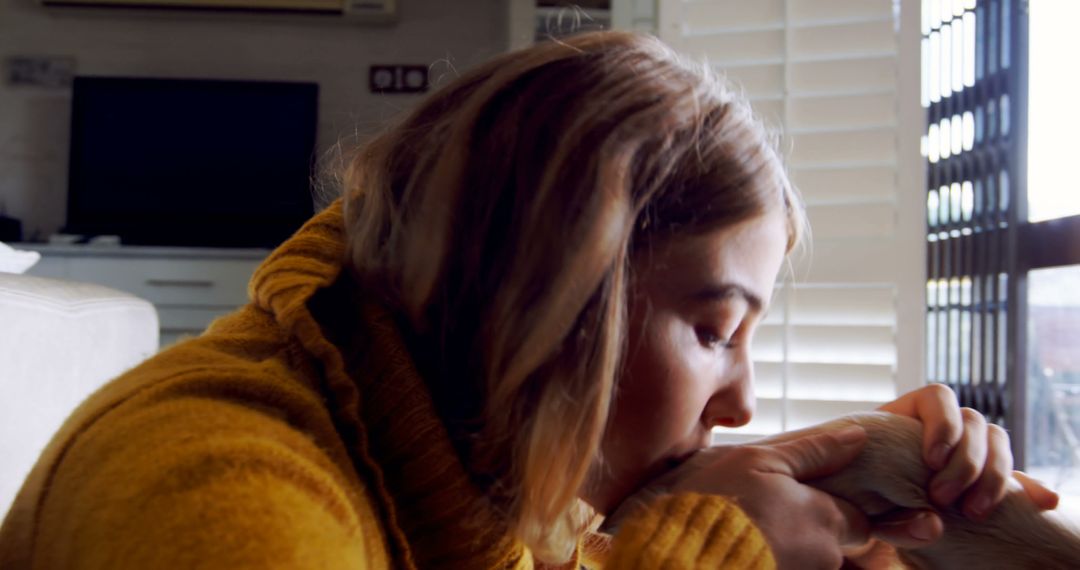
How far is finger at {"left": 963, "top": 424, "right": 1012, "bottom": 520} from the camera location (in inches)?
27.1

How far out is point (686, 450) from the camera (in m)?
0.70

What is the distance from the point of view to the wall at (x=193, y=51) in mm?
3615

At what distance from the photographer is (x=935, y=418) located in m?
0.73

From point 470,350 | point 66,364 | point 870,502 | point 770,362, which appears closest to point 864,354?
point 770,362

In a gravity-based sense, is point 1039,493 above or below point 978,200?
below

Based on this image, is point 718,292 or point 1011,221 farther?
point 1011,221

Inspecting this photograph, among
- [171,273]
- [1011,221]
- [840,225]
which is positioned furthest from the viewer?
[171,273]

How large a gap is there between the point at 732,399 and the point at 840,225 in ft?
3.34

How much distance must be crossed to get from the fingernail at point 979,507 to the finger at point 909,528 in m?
0.03

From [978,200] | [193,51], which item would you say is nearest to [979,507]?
[978,200]

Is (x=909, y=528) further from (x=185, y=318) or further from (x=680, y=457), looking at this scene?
(x=185, y=318)

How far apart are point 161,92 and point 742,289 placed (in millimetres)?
3358

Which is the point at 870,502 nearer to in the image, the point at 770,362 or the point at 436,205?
the point at 436,205

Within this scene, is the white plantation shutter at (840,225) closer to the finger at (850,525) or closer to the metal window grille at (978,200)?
the metal window grille at (978,200)
